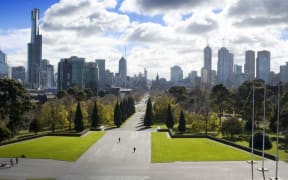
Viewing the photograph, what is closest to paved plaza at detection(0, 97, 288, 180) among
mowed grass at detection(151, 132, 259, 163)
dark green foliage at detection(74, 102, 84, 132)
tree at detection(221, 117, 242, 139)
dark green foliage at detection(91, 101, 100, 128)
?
mowed grass at detection(151, 132, 259, 163)

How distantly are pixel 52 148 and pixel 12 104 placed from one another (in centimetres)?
1141

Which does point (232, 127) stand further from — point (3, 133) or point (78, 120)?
point (3, 133)

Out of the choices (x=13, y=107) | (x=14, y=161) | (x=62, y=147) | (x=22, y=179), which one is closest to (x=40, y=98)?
(x=13, y=107)

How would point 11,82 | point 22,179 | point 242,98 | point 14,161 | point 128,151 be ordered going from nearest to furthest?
point 22,179
point 14,161
point 128,151
point 11,82
point 242,98

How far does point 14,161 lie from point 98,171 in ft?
32.8

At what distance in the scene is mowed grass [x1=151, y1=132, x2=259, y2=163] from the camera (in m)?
42.6

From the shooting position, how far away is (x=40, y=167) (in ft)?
125

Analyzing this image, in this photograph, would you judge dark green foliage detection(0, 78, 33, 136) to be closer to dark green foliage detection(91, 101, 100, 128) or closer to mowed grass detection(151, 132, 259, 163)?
dark green foliage detection(91, 101, 100, 128)

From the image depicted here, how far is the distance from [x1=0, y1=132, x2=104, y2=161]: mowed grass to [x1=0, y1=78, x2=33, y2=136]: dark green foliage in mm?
3259

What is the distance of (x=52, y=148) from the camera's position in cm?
4916

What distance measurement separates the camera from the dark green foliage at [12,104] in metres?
55.3

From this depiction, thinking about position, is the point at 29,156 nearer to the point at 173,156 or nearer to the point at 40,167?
the point at 40,167

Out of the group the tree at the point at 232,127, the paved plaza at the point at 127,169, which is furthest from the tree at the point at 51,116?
the tree at the point at 232,127

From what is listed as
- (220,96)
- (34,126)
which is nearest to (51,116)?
(34,126)
